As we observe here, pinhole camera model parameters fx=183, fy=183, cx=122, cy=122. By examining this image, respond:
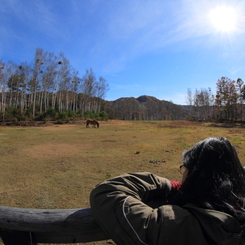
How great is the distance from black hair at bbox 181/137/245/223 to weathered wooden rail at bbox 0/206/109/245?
1.91 ft

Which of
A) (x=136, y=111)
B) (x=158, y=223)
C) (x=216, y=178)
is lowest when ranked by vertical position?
(x=158, y=223)

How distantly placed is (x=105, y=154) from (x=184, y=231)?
678 centimetres

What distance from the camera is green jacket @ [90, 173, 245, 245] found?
0.79m

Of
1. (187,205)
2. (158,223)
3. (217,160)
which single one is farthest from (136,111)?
(158,223)

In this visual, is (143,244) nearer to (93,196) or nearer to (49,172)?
(93,196)

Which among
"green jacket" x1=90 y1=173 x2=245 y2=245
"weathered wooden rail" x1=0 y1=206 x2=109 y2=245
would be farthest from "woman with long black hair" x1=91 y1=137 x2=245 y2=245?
"weathered wooden rail" x1=0 y1=206 x2=109 y2=245

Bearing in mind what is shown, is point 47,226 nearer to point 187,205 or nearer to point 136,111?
point 187,205

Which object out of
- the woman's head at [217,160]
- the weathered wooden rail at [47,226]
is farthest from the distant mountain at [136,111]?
the woman's head at [217,160]

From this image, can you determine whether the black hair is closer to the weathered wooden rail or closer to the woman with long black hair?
the woman with long black hair

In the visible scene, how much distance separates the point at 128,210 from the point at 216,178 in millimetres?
489

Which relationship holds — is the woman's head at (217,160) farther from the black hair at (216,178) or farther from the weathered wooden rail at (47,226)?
the weathered wooden rail at (47,226)

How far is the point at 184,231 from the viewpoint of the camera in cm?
79

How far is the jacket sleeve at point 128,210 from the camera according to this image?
2.67 ft

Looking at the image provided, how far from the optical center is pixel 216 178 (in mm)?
957
